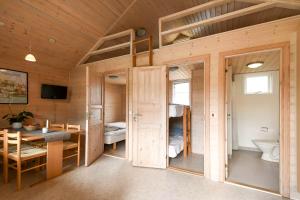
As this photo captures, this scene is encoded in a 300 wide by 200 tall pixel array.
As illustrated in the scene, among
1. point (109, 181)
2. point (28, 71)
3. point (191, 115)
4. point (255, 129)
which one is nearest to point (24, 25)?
point (28, 71)

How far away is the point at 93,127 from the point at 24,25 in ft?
7.55

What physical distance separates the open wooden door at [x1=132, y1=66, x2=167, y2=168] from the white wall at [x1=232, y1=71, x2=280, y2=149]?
2573 mm

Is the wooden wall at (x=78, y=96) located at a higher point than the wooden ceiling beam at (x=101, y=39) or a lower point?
lower

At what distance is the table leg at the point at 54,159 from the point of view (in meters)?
2.70

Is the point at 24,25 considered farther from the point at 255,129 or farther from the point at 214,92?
the point at 255,129

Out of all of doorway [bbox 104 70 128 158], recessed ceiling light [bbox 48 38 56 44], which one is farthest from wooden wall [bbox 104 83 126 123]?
recessed ceiling light [bbox 48 38 56 44]

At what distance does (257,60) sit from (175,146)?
2795 millimetres

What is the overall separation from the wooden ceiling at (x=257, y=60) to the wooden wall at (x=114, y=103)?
465cm

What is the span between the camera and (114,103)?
22.9 ft

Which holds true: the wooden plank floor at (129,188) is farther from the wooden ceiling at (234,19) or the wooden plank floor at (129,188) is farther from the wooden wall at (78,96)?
the wooden ceiling at (234,19)

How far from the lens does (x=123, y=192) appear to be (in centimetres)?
230

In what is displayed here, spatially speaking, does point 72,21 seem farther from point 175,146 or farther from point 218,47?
point 175,146

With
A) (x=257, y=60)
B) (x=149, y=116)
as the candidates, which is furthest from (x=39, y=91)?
(x=257, y=60)

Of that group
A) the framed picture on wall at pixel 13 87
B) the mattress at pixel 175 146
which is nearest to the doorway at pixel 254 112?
the mattress at pixel 175 146
